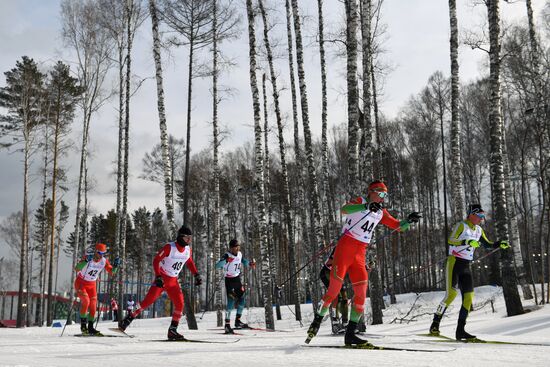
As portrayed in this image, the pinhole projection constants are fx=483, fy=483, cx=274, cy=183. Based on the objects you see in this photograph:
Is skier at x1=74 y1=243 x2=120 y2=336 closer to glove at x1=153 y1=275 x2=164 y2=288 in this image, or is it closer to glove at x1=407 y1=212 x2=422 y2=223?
glove at x1=153 y1=275 x2=164 y2=288

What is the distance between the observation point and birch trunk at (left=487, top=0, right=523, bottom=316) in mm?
11008

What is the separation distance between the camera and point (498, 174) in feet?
37.6

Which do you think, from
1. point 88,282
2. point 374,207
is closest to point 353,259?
point 374,207

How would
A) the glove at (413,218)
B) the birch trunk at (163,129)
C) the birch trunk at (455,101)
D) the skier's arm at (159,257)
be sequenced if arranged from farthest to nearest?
the birch trunk at (163,129), the birch trunk at (455,101), the skier's arm at (159,257), the glove at (413,218)

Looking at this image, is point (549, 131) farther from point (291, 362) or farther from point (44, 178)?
point (44, 178)

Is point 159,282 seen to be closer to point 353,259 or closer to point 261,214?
point 353,259

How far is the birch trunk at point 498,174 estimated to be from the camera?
1101 centimetres

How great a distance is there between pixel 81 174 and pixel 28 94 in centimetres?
520

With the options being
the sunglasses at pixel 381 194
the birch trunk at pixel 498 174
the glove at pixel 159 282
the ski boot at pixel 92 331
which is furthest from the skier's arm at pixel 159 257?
the birch trunk at pixel 498 174

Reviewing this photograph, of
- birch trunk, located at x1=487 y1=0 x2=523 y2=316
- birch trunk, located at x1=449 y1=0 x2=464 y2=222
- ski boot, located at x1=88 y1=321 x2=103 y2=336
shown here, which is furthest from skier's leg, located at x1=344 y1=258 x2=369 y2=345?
birch trunk, located at x1=449 y1=0 x2=464 y2=222

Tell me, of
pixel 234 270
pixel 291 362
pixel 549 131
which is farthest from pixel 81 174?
pixel 291 362

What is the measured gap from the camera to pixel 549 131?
1488cm

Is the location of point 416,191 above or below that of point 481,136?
below

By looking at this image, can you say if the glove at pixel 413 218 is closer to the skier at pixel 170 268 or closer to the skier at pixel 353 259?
the skier at pixel 353 259
